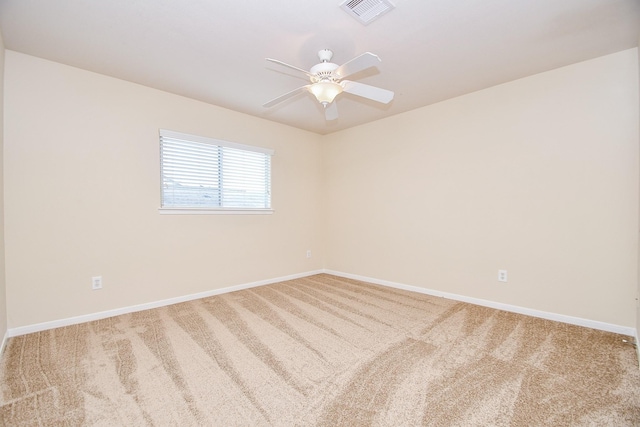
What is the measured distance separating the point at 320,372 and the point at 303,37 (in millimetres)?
2378

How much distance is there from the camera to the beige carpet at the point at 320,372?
Answer: 1.44m

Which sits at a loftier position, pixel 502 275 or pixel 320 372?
pixel 502 275

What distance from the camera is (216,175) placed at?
3574 millimetres

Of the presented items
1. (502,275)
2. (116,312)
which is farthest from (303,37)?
(116,312)

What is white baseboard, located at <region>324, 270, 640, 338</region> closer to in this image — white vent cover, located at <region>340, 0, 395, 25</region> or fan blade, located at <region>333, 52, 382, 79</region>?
fan blade, located at <region>333, 52, 382, 79</region>

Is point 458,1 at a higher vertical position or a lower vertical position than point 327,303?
higher

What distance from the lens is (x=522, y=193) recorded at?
2805mm

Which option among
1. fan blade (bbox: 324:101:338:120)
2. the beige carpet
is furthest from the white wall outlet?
fan blade (bbox: 324:101:338:120)

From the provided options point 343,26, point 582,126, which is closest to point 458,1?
point 343,26

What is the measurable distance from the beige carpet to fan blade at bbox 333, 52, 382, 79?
1963 mm

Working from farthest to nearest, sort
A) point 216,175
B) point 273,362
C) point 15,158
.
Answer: point 216,175 → point 15,158 → point 273,362

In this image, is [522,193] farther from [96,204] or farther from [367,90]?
[96,204]

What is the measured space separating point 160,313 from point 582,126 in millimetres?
4386

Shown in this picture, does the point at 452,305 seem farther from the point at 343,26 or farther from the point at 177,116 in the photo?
the point at 177,116
